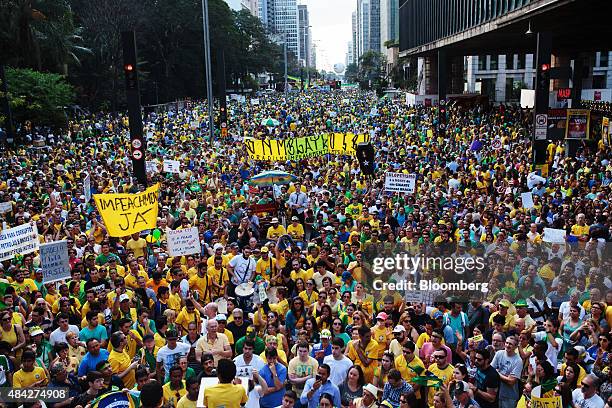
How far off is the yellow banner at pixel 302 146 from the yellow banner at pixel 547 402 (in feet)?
48.7

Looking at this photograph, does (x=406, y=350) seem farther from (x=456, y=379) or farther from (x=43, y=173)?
(x=43, y=173)

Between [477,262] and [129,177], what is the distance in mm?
14641

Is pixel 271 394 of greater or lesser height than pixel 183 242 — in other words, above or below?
below

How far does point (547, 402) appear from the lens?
6.13 m

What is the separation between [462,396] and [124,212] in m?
7.87

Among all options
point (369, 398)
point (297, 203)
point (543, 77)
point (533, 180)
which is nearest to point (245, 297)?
point (369, 398)

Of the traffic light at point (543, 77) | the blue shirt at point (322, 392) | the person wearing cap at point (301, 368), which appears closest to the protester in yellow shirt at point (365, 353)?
the person wearing cap at point (301, 368)

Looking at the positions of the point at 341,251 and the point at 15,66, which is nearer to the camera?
the point at 341,251

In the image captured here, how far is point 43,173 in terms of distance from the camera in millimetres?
21078

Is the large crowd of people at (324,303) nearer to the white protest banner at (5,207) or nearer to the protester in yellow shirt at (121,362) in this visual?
the protester in yellow shirt at (121,362)

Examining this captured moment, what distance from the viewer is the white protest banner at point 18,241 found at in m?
10.8

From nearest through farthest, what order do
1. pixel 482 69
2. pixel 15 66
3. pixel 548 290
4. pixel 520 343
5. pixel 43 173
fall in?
pixel 520 343
pixel 548 290
pixel 43 173
pixel 15 66
pixel 482 69

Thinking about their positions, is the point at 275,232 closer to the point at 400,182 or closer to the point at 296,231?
the point at 296,231

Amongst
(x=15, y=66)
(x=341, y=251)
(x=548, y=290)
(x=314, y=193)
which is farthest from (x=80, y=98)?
(x=548, y=290)
